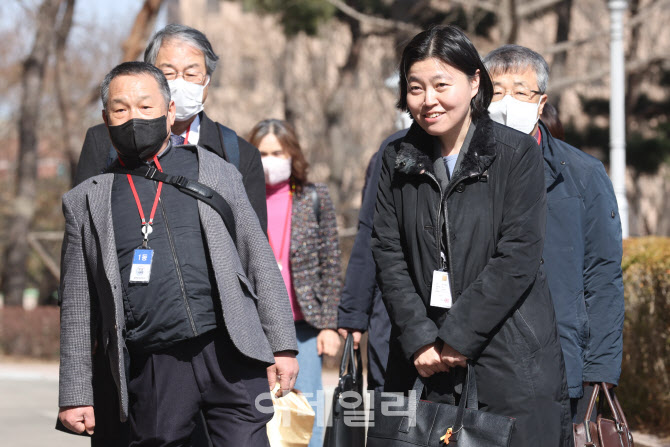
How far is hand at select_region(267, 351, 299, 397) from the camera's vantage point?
11.2 feet

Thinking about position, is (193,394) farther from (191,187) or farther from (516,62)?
(516,62)

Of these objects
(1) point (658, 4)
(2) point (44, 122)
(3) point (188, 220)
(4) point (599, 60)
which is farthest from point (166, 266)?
(2) point (44, 122)

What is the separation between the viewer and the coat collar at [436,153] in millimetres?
2953

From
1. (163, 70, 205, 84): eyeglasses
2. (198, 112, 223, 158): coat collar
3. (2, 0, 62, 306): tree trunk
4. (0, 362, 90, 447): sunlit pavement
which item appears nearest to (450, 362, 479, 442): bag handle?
(198, 112, 223, 158): coat collar

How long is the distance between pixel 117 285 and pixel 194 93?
1.20m

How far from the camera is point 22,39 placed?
24547 mm

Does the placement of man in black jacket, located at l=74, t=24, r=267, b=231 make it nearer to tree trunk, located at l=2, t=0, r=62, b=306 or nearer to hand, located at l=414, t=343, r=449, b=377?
hand, located at l=414, t=343, r=449, b=377

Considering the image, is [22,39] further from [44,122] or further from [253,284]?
[253,284]

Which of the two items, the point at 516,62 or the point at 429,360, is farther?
the point at 516,62

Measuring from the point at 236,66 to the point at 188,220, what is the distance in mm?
22799

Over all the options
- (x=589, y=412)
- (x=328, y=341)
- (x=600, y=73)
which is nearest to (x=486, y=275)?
(x=589, y=412)

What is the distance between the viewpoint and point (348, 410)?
4.14m

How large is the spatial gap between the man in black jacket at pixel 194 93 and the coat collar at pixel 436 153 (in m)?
0.95

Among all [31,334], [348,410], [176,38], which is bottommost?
[31,334]
